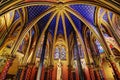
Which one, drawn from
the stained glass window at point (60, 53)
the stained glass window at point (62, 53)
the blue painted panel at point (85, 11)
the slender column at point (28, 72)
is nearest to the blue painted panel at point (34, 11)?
the blue painted panel at point (85, 11)

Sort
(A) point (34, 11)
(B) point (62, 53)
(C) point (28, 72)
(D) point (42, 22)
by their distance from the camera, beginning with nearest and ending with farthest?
(C) point (28, 72) < (A) point (34, 11) < (D) point (42, 22) < (B) point (62, 53)

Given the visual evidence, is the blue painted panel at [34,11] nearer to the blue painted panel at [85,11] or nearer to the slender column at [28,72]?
the blue painted panel at [85,11]

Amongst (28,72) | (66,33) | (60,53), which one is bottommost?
(28,72)

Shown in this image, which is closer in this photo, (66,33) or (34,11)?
(34,11)

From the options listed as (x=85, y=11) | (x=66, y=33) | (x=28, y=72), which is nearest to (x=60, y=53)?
(x=66, y=33)

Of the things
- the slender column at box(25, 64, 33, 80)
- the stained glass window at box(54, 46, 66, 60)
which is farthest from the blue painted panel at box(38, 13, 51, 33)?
the slender column at box(25, 64, 33, 80)

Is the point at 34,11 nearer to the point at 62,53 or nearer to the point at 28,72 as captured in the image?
the point at 28,72

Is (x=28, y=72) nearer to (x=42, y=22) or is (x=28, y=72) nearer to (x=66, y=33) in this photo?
(x=42, y=22)

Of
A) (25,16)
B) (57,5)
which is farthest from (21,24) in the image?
(57,5)

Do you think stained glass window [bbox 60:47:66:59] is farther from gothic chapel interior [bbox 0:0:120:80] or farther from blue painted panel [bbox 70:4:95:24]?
blue painted panel [bbox 70:4:95:24]

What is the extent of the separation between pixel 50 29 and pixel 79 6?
15.0 ft

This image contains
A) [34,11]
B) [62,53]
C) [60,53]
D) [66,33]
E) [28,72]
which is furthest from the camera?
[62,53]

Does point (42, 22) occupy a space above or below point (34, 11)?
below

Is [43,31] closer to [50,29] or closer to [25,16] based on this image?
[50,29]
